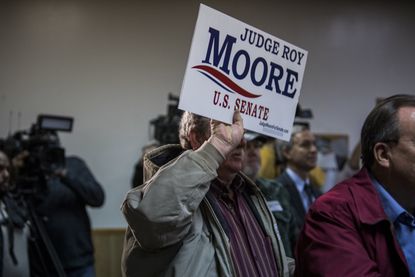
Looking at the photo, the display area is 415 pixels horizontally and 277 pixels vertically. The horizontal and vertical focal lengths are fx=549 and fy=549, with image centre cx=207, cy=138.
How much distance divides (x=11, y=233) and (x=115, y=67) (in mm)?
2280

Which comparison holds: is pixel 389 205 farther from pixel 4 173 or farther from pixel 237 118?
pixel 4 173

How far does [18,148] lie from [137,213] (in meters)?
2.04

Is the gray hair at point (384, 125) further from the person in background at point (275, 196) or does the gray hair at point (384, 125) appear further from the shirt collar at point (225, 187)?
the person in background at point (275, 196)

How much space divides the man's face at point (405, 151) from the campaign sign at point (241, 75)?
303 millimetres

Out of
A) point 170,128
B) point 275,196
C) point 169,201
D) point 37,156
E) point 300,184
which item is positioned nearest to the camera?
point 169,201

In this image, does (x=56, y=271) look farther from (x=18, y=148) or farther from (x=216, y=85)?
(x=216, y=85)

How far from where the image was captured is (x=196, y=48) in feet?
4.24

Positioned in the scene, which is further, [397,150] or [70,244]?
[70,244]

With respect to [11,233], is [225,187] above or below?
above

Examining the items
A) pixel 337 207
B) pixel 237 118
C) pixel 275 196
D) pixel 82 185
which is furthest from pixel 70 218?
pixel 337 207

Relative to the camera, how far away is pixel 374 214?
1.24 meters

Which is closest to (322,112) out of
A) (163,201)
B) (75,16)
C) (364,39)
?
(364,39)

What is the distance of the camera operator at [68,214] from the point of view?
3109 millimetres

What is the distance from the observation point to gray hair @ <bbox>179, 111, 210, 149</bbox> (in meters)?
1.46
